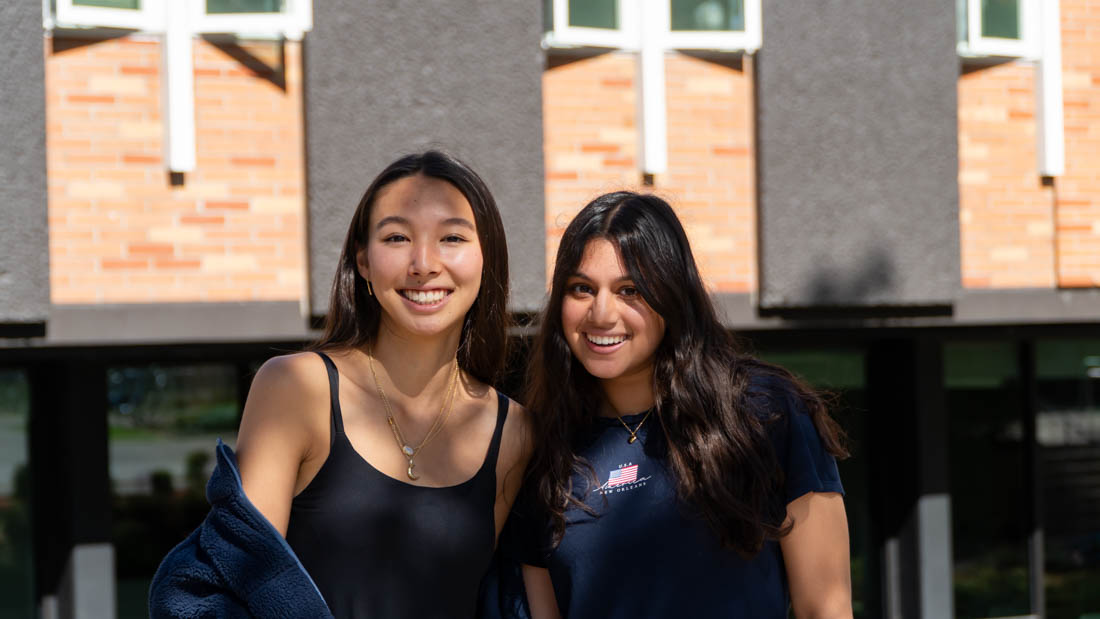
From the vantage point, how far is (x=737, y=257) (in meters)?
6.84

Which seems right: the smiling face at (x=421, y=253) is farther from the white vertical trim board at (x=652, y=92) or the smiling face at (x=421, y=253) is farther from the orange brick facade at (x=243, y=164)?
the white vertical trim board at (x=652, y=92)

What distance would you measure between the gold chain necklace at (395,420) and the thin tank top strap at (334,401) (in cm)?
12

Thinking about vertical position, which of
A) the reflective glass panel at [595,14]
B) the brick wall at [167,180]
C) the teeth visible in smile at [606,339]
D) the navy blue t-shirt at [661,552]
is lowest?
the navy blue t-shirt at [661,552]

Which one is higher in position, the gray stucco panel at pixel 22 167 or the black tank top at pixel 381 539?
the gray stucco panel at pixel 22 167

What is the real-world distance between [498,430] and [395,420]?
266mm

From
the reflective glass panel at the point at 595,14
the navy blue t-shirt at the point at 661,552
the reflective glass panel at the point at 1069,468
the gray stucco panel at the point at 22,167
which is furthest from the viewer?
the reflective glass panel at the point at 1069,468

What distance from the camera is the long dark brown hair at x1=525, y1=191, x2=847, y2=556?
2590 millimetres

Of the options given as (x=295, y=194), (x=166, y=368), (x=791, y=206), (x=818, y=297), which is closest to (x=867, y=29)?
(x=791, y=206)

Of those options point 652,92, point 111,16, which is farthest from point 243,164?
point 652,92

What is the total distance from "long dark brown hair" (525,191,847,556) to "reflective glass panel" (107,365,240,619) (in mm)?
4457

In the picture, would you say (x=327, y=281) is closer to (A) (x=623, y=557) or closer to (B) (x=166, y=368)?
(B) (x=166, y=368)

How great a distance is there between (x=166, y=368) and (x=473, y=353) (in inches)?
182

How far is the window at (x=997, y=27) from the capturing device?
23.9ft

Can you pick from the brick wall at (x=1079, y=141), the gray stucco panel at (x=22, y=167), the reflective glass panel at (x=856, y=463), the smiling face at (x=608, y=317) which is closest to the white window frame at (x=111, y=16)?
the gray stucco panel at (x=22, y=167)
